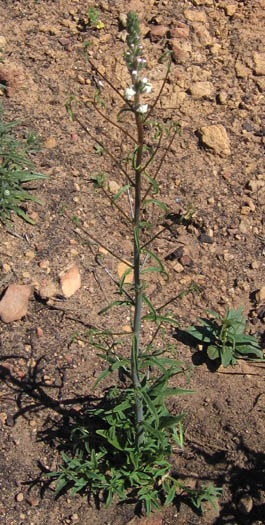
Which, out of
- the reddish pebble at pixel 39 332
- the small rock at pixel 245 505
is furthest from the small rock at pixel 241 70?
the small rock at pixel 245 505

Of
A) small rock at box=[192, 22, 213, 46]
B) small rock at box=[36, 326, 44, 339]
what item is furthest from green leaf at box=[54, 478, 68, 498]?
small rock at box=[192, 22, 213, 46]

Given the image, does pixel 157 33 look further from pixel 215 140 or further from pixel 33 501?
pixel 33 501

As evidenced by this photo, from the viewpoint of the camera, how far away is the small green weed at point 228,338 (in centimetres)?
373

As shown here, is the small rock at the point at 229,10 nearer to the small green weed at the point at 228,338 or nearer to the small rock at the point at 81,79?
the small rock at the point at 81,79

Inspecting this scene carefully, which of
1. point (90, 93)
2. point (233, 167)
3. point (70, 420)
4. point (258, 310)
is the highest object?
point (90, 93)

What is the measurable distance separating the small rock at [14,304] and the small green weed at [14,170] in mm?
570

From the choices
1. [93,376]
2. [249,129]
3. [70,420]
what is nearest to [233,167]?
[249,129]

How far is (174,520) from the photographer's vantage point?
3352 millimetres

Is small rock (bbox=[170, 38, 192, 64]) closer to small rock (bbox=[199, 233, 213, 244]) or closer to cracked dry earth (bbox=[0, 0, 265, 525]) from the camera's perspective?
cracked dry earth (bbox=[0, 0, 265, 525])

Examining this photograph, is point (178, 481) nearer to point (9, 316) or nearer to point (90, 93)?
point (9, 316)

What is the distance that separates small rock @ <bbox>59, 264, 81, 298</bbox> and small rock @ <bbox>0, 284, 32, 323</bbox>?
9.8 inches

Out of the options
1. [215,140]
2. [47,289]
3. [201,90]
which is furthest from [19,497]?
[201,90]

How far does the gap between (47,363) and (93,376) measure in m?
0.31

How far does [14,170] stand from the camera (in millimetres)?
4227
